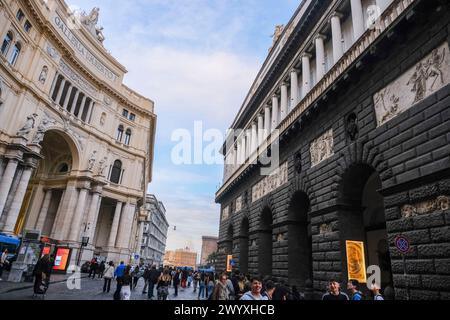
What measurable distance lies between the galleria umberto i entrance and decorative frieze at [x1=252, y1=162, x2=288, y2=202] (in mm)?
19074

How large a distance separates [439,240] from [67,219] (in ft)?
105

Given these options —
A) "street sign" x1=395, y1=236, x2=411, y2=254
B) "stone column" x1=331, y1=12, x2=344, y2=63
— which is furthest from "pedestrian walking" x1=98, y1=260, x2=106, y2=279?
"street sign" x1=395, y1=236, x2=411, y2=254

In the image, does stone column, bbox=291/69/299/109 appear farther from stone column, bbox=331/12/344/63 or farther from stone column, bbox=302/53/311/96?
stone column, bbox=331/12/344/63

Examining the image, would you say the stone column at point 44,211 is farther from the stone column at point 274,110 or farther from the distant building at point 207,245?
the distant building at point 207,245

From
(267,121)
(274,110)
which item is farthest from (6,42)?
(274,110)

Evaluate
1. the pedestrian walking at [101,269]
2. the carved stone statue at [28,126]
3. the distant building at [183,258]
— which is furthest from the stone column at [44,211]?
the distant building at [183,258]

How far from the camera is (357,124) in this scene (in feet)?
36.0

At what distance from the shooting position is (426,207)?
7.59 meters

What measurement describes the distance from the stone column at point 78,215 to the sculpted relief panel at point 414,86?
29.9m

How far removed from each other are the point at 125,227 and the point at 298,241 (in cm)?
2768

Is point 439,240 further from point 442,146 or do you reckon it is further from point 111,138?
point 111,138

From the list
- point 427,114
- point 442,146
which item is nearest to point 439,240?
point 442,146

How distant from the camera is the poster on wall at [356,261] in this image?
10242 mm

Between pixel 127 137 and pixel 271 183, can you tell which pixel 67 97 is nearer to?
pixel 127 137
